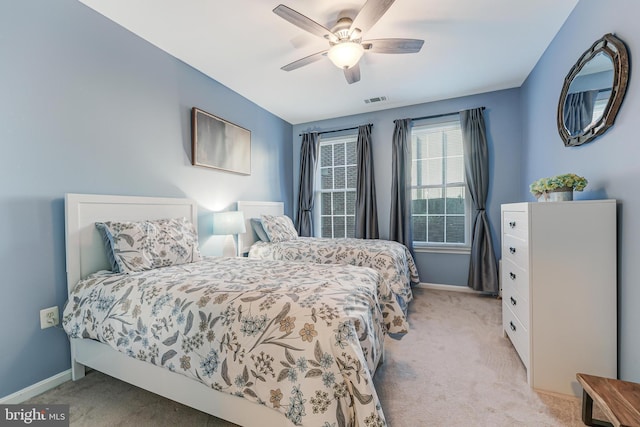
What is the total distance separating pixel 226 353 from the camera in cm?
116

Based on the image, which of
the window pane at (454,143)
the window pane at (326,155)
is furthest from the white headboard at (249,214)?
the window pane at (454,143)

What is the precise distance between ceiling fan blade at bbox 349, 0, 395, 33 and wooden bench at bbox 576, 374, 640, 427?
7.36 feet

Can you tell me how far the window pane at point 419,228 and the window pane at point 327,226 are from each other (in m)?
1.32

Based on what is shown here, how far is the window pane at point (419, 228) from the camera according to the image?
151 inches

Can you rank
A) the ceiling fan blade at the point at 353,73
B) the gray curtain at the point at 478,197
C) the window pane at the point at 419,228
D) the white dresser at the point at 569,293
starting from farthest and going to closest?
the window pane at the point at 419,228, the gray curtain at the point at 478,197, the ceiling fan blade at the point at 353,73, the white dresser at the point at 569,293

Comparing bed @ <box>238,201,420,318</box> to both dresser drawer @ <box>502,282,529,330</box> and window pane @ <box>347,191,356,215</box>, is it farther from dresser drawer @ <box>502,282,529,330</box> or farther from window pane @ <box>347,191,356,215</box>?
window pane @ <box>347,191,356,215</box>

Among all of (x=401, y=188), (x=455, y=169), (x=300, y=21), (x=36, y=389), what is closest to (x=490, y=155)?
(x=455, y=169)

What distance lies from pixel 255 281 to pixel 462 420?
51.9 inches

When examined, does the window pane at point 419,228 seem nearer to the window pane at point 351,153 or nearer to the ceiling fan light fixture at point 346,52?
the window pane at point 351,153

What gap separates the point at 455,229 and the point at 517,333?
77.4 inches

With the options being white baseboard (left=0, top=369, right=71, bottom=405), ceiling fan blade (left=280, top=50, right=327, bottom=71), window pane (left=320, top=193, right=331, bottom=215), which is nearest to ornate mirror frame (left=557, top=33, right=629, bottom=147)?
ceiling fan blade (left=280, top=50, right=327, bottom=71)

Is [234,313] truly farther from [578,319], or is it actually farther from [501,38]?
[501,38]

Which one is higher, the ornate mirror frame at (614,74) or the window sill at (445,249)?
the ornate mirror frame at (614,74)

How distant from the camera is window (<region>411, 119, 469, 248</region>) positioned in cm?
364
